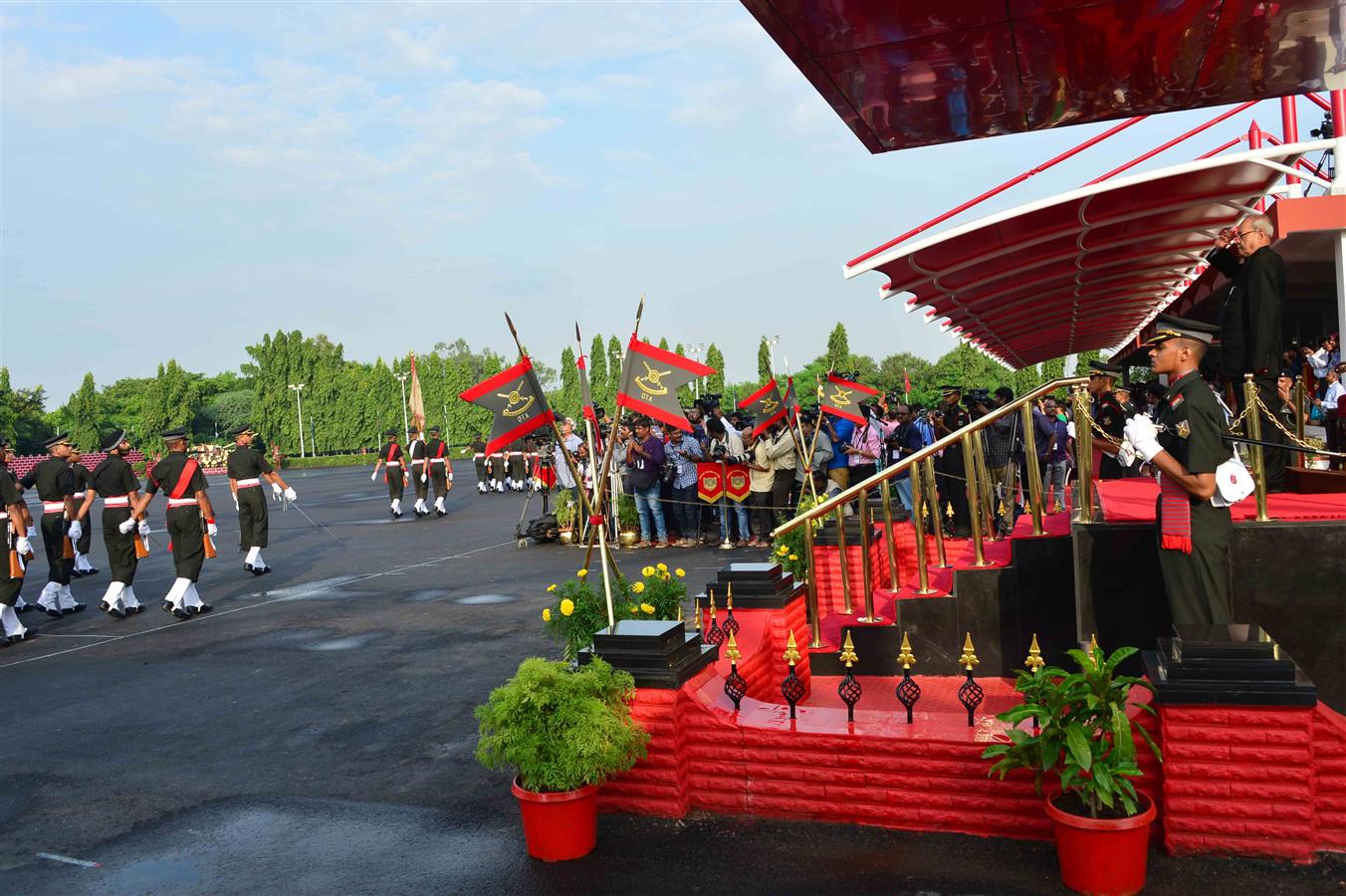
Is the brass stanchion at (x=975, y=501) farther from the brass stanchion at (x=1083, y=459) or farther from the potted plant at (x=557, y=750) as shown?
the potted plant at (x=557, y=750)

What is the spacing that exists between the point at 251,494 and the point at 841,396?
929cm

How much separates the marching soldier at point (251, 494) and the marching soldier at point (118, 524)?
223 cm

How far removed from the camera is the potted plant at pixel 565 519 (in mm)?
16734

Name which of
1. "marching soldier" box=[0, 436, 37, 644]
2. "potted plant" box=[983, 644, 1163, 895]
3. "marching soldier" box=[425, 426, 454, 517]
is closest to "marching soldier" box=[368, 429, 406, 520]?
"marching soldier" box=[425, 426, 454, 517]

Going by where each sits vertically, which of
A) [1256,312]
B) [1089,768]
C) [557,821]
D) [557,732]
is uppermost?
[1256,312]

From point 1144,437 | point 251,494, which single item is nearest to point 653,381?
point 1144,437

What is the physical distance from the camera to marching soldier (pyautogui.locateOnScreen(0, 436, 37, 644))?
10.7m

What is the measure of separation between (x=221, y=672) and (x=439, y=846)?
4959mm

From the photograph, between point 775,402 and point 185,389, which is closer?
point 775,402

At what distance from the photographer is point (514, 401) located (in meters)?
5.52

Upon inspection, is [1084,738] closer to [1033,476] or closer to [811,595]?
[1033,476]

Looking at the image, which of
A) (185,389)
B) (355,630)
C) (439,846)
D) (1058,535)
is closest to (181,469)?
(355,630)

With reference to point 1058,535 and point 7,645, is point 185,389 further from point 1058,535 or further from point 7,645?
point 1058,535

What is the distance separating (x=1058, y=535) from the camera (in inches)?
270
